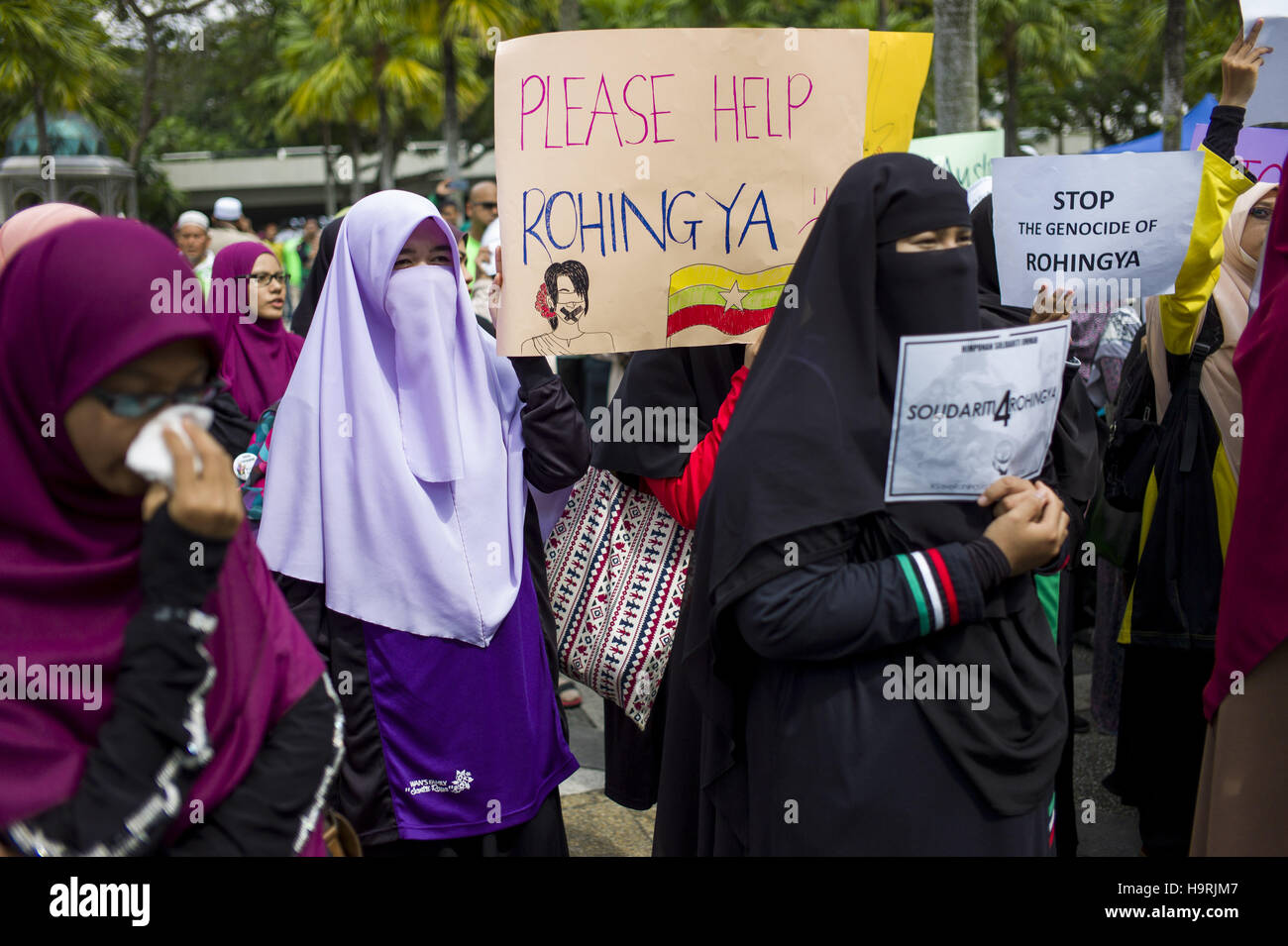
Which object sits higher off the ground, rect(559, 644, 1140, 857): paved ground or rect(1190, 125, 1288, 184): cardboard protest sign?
rect(1190, 125, 1288, 184): cardboard protest sign

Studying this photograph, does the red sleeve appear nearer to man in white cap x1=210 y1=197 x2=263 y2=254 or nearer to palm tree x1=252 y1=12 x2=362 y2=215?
man in white cap x1=210 y1=197 x2=263 y2=254

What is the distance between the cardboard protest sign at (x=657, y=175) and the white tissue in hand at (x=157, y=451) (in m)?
1.43

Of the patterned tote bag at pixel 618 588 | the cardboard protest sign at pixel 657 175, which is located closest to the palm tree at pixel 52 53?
the cardboard protest sign at pixel 657 175

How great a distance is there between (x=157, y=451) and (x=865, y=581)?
1088mm

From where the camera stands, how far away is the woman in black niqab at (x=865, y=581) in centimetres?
186

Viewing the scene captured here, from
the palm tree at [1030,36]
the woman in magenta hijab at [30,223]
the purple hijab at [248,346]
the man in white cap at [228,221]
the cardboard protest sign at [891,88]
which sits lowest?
the man in white cap at [228,221]

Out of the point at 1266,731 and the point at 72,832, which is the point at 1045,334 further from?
the point at 72,832

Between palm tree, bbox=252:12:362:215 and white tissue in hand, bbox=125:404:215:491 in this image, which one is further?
palm tree, bbox=252:12:362:215

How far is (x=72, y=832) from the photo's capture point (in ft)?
4.42

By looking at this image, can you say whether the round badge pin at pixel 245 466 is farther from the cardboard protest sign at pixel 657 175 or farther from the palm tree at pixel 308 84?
the palm tree at pixel 308 84

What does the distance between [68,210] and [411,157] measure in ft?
154

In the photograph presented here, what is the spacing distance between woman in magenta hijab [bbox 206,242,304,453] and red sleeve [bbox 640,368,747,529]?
231 cm

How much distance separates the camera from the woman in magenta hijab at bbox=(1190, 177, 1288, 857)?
2.16 metres

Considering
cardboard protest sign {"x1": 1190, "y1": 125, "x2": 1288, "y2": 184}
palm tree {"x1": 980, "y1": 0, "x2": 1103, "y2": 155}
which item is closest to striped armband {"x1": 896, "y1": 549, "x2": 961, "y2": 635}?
cardboard protest sign {"x1": 1190, "y1": 125, "x2": 1288, "y2": 184}
